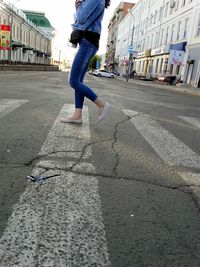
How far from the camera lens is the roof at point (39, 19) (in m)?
104

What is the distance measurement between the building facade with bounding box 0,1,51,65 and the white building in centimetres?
1889

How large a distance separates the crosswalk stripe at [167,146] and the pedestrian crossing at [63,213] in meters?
0.01

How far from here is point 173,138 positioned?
4504 millimetres

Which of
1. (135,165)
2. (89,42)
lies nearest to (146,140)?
(135,165)

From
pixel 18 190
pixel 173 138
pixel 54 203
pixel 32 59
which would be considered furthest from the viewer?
pixel 32 59

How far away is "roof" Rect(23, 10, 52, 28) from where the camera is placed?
342 feet

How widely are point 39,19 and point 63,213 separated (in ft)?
374

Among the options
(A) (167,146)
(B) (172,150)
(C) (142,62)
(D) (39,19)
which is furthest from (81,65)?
(D) (39,19)

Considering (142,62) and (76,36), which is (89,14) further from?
(142,62)

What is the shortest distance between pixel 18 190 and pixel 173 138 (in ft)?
9.07

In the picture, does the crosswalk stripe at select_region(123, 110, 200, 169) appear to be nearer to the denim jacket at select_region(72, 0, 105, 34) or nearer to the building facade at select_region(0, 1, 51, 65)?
the denim jacket at select_region(72, 0, 105, 34)

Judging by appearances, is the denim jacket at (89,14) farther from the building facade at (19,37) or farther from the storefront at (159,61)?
the building facade at (19,37)

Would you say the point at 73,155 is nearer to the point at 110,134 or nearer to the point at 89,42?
the point at 110,134

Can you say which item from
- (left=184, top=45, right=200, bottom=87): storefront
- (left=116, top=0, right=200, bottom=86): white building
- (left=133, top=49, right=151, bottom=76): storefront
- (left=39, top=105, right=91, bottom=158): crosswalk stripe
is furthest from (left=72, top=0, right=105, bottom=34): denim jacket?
(left=133, top=49, right=151, bottom=76): storefront
